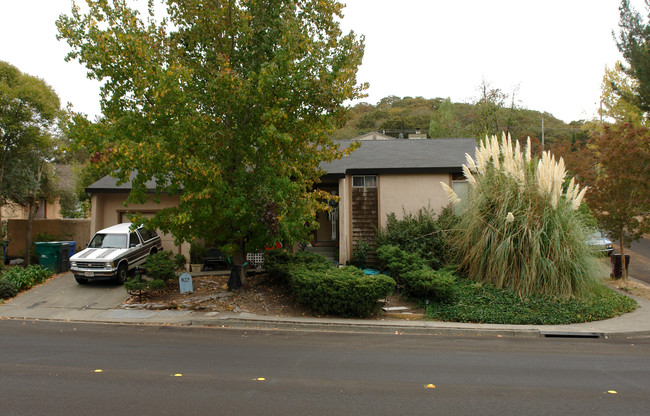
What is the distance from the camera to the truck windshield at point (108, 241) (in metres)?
13.2

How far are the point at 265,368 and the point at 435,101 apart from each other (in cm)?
7259

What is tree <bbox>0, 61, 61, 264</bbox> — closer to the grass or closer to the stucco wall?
the stucco wall

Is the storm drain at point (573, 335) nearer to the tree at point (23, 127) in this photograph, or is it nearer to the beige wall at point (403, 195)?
the beige wall at point (403, 195)

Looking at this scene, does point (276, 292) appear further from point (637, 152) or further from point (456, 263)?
point (637, 152)

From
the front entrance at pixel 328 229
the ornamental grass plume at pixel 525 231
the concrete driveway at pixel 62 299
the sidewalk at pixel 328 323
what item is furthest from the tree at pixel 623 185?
the concrete driveway at pixel 62 299

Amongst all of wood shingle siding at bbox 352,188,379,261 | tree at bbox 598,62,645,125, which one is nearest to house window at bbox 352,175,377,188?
wood shingle siding at bbox 352,188,379,261

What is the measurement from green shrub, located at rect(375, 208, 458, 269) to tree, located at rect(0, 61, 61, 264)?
11.9 metres

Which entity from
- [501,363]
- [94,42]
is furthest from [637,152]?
[94,42]

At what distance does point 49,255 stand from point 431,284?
12506 millimetres

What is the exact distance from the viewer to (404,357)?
6.93m

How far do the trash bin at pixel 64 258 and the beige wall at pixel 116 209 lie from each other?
99 cm

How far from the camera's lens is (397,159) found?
50.8 feet

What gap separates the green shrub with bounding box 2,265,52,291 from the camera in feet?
40.2

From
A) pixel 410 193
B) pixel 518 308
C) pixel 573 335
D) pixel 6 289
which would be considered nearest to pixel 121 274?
pixel 6 289
